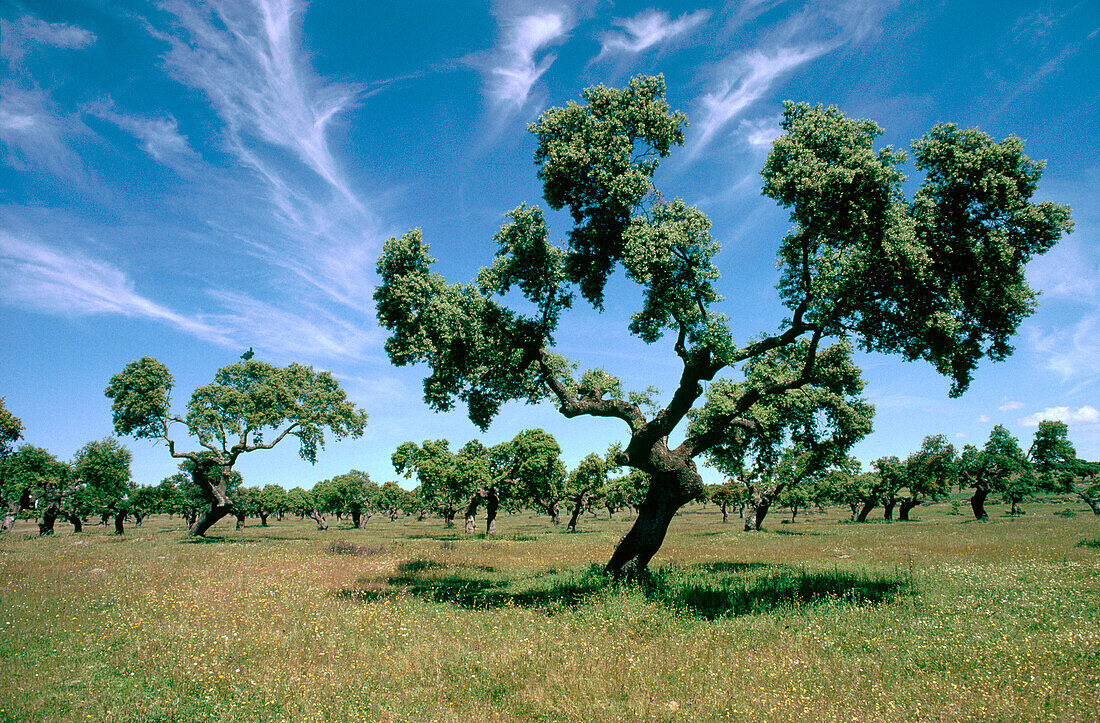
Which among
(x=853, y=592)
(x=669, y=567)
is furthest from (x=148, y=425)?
(x=853, y=592)

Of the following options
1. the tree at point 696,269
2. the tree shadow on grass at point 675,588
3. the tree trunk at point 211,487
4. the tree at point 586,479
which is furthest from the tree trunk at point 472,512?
the tree at point 696,269

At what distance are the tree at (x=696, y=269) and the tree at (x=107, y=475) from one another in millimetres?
57376

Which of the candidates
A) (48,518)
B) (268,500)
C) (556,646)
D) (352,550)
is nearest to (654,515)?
(556,646)

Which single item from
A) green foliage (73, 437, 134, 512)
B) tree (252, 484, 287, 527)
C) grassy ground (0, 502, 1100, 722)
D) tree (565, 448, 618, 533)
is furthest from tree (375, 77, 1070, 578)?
tree (252, 484, 287, 527)

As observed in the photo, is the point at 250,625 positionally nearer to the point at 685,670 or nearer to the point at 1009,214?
the point at 685,670

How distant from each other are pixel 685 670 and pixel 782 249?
36.2ft

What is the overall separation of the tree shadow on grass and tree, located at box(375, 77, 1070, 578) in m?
1.86

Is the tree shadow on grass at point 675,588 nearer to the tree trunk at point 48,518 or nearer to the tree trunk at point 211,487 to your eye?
the tree trunk at point 211,487

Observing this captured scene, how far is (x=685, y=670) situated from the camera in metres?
8.43

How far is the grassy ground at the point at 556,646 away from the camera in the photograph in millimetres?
7215

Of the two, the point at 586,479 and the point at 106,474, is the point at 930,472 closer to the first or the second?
the point at 586,479

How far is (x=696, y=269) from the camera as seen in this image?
43.2ft

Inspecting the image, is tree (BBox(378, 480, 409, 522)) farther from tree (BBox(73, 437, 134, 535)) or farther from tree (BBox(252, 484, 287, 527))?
tree (BBox(73, 437, 134, 535))

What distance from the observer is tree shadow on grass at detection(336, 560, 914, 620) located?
43.5ft
